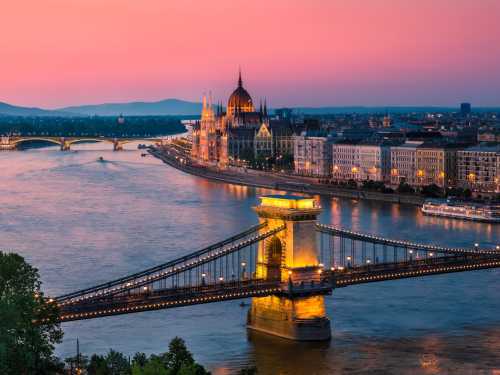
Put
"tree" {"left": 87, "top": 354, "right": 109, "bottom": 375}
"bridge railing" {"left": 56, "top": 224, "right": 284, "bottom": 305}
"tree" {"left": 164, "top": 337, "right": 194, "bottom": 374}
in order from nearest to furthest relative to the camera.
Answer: "tree" {"left": 164, "top": 337, "right": 194, "bottom": 374}
"tree" {"left": 87, "top": 354, "right": 109, "bottom": 375}
"bridge railing" {"left": 56, "top": 224, "right": 284, "bottom": 305}

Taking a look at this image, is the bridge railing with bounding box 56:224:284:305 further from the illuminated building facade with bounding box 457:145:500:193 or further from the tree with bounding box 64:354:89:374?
the illuminated building facade with bounding box 457:145:500:193

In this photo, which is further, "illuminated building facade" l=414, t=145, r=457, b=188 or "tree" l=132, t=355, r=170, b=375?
"illuminated building facade" l=414, t=145, r=457, b=188

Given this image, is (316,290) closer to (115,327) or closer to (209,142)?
(115,327)

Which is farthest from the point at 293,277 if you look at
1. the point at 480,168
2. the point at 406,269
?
the point at 480,168

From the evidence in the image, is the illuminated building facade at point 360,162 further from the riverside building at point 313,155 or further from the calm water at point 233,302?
the calm water at point 233,302

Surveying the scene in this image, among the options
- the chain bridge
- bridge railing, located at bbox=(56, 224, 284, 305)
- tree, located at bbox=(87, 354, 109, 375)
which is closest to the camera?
tree, located at bbox=(87, 354, 109, 375)

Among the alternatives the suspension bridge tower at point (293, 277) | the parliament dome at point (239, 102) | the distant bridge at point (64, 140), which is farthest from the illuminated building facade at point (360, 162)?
the distant bridge at point (64, 140)

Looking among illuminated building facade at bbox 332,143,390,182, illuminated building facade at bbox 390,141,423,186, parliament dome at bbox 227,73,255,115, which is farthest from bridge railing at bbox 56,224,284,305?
parliament dome at bbox 227,73,255,115
